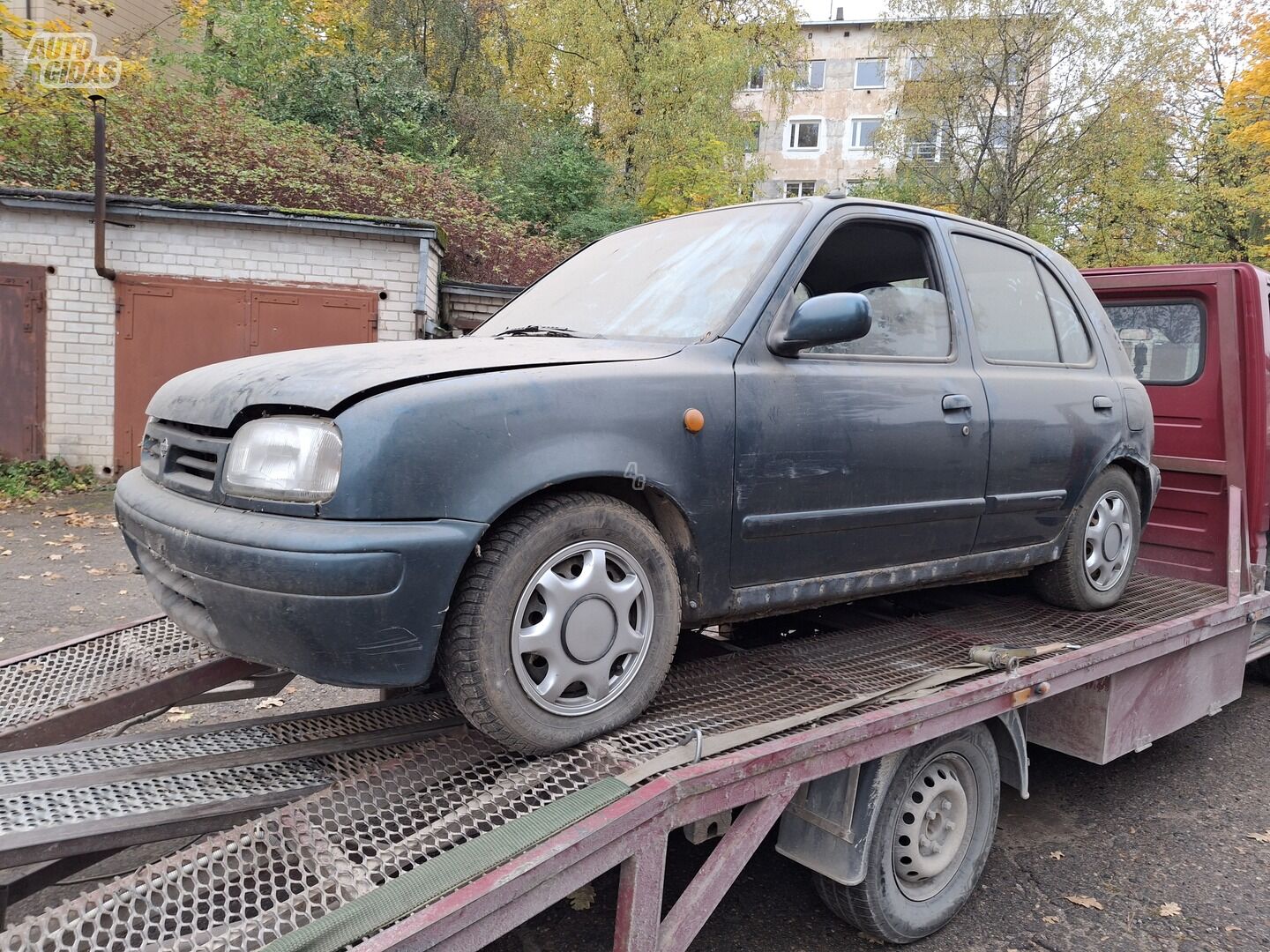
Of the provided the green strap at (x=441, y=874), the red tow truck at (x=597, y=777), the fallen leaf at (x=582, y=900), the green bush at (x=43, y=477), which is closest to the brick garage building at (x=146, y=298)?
the green bush at (x=43, y=477)

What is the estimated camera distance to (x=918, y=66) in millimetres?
21578

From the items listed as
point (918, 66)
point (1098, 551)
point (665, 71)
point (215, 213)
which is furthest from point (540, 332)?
point (918, 66)

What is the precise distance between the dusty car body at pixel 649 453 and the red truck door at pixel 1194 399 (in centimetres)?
138

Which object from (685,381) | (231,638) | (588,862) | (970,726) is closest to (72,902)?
(231,638)

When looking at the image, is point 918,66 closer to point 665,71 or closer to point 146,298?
point 665,71

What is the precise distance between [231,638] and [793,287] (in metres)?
1.85

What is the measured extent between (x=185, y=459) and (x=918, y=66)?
76.4 feet

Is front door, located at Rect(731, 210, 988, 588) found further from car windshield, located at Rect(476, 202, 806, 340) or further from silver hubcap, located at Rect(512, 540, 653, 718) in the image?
silver hubcap, located at Rect(512, 540, 653, 718)

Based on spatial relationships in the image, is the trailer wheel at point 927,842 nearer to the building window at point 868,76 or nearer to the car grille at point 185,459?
the car grille at point 185,459

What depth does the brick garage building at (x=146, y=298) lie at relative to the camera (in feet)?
33.2

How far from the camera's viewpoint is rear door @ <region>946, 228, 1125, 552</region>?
3277 millimetres

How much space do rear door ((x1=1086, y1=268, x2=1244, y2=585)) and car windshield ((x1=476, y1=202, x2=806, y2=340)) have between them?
3.10 metres

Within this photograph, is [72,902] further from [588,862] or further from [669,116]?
[669,116]

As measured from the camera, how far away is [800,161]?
37844 millimetres
